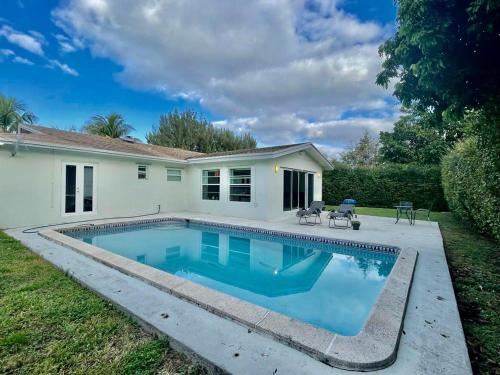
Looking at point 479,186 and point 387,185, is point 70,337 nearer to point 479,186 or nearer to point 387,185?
point 479,186

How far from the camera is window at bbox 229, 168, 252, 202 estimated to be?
505 inches

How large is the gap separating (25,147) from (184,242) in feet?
22.6

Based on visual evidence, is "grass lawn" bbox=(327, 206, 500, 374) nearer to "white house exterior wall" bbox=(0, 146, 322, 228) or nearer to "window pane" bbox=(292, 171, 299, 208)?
"window pane" bbox=(292, 171, 299, 208)

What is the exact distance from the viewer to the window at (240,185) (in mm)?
12828

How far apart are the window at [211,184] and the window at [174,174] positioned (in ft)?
5.18

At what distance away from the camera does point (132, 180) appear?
13055 millimetres

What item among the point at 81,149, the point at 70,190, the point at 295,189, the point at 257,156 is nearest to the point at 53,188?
the point at 70,190

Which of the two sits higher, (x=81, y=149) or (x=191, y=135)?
(x=191, y=135)

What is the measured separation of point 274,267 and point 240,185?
22.0ft

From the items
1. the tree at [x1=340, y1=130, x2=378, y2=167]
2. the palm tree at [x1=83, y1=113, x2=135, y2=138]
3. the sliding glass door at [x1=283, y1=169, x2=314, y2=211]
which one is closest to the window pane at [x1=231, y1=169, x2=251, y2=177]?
the sliding glass door at [x1=283, y1=169, x2=314, y2=211]

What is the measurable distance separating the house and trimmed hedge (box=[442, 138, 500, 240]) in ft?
21.8

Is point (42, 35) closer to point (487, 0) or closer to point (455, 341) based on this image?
point (487, 0)

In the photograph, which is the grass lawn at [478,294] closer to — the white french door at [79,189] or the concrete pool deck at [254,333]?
the concrete pool deck at [254,333]

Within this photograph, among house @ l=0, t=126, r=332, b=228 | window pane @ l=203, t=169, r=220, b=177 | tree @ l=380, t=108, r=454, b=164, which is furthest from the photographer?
tree @ l=380, t=108, r=454, b=164
